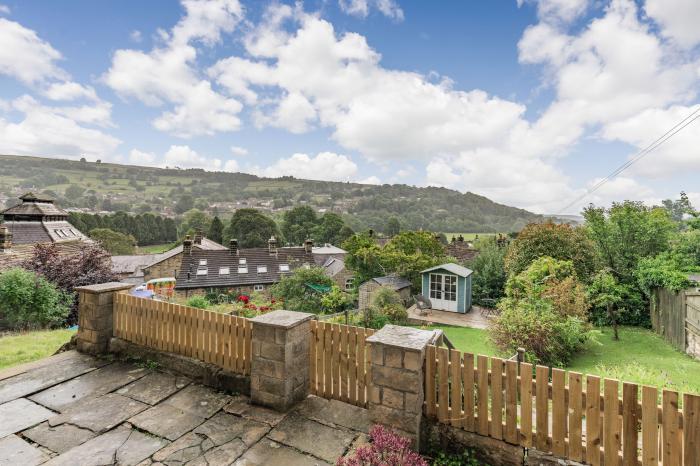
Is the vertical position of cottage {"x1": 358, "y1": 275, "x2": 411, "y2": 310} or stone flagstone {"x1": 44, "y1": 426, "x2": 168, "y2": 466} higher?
stone flagstone {"x1": 44, "y1": 426, "x2": 168, "y2": 466}

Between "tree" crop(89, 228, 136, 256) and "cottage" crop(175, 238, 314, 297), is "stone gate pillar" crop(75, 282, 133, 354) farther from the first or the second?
"tree" crop(89, 228, 136, 256)

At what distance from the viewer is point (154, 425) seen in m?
3.38

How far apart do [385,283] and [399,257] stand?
2589 mm

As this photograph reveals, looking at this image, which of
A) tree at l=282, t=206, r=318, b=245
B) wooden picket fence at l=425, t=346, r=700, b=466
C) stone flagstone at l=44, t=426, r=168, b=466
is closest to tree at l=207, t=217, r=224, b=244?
tree at l=282, t=206, r=318, b=245

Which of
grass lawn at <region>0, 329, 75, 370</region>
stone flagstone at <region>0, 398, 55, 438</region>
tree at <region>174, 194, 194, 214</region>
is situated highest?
tree at <region>174, 194, 194, 214</region>

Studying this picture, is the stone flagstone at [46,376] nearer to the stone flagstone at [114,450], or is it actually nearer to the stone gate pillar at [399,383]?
the stone flagstone at [114,450]

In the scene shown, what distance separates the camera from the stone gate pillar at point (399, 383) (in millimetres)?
2996

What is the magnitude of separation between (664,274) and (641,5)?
9.36 meters

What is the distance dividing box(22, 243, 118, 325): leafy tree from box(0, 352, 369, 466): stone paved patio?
37.2 feet

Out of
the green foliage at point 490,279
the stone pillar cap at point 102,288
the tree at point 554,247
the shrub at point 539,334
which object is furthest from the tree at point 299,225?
the stone pillar cap at point 102,288

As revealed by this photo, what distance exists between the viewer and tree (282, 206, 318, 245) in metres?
61.0

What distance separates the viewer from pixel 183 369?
14.9 feet

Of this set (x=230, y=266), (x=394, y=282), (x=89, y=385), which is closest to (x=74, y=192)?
(x=230, y=266)

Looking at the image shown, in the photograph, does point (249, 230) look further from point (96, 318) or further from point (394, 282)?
point (96, 318)
